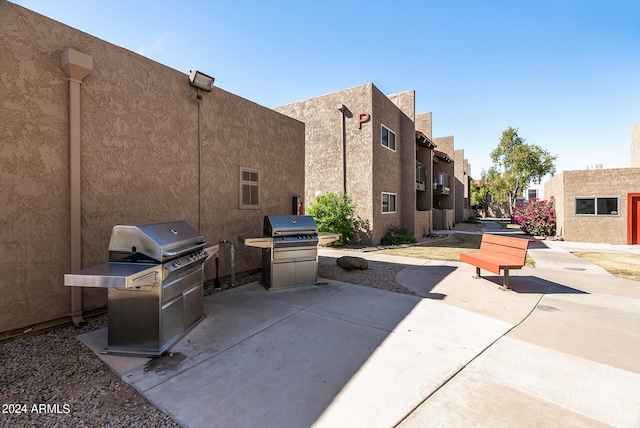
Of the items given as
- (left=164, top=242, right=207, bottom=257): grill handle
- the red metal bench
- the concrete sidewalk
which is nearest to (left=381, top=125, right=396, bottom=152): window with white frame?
the red metal bench

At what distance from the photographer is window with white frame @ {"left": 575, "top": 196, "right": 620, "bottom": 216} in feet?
47.5

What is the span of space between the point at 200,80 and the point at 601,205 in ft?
65.5

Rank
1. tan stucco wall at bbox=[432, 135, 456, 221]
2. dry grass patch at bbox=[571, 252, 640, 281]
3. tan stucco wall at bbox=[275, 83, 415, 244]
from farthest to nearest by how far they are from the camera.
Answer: tan stucco wall at bbox=[432, 135, 456, 221] → tan stucco wall at bbox=[275, 83, 415, 244] → dry grass patch at bbox=[571, 252, 640, 281]

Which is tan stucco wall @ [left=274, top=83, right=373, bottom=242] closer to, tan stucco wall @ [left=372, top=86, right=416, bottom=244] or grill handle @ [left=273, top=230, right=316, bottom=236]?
tan stucco wall @ [left=372, top=86, right=416, bottom=244]

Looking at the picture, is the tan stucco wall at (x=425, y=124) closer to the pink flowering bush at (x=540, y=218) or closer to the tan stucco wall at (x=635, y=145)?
the pink flowering bush at (x=540, y=218)

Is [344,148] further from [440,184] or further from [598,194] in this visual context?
[598,194]

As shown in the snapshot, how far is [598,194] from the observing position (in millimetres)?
14695

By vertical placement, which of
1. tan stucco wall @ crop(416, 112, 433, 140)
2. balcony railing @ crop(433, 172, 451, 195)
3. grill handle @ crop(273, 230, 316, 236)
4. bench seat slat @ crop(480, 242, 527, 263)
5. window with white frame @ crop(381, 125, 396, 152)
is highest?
tan stucco wall @ crop(416, 112, 433, 140)

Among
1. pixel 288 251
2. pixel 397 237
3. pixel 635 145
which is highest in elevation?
pixel 635 145

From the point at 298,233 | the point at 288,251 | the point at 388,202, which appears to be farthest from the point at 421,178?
the point at 288,251

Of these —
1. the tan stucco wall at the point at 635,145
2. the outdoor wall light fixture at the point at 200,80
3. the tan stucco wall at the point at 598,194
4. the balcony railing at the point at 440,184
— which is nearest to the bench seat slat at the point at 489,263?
the outdoor wall light fixture at the point at 200,80

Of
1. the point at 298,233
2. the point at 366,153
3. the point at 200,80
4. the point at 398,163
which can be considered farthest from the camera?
the point at 398,163

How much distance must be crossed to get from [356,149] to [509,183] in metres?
28.2

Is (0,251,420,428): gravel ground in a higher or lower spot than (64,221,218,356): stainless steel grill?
lower
